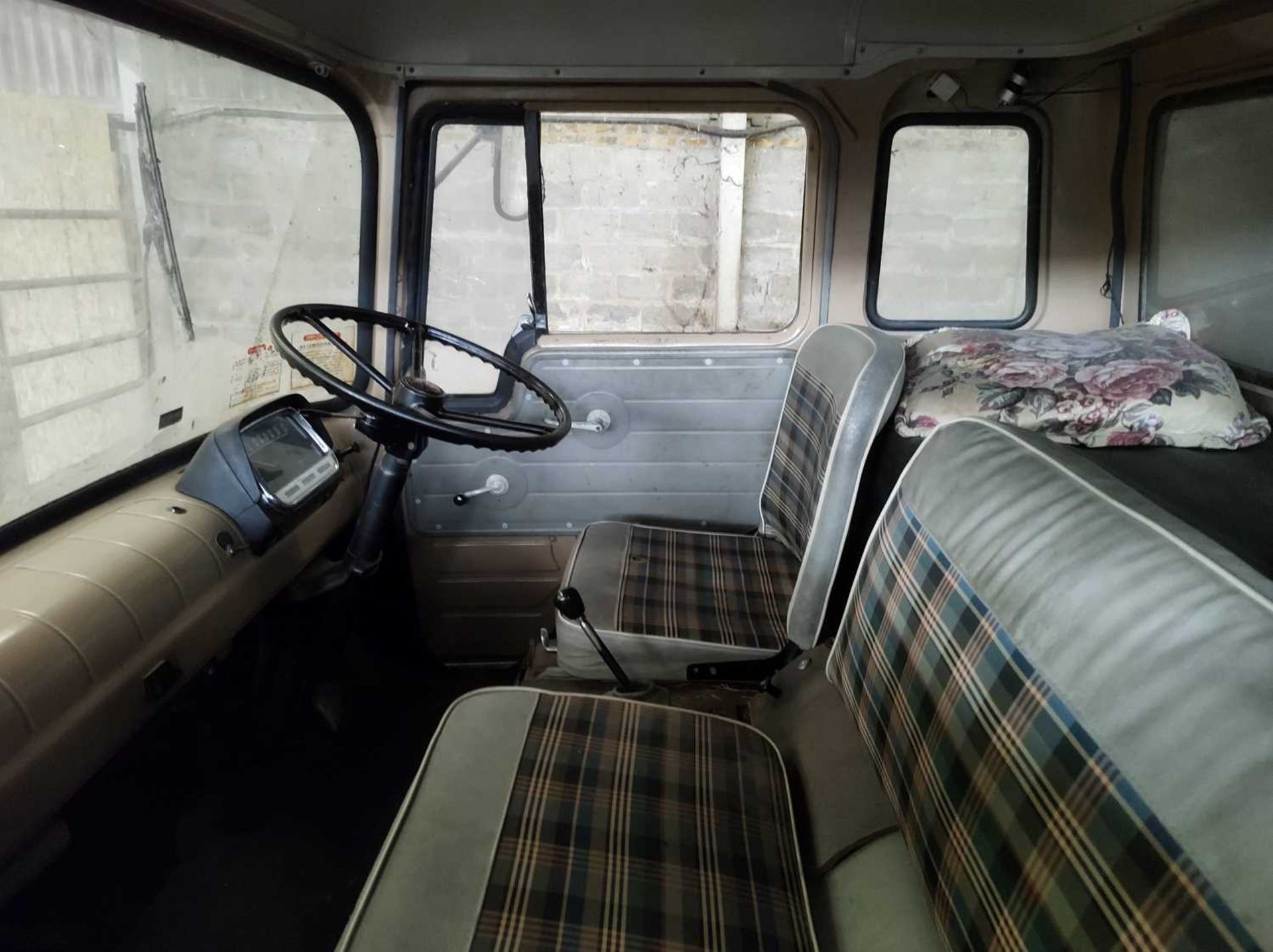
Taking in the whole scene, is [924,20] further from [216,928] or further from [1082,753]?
[216,928]

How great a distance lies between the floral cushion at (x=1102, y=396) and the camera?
154 cm

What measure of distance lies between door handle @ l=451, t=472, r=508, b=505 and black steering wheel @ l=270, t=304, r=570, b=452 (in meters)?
0.34

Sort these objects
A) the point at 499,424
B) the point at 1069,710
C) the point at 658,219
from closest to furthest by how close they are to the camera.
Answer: the point at 1069,710, the point at 499,424, the point at 658,219

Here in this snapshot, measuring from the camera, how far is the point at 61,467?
4.34 ft

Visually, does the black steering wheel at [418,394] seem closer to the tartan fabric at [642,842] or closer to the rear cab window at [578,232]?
the rear cab window at [578,232]

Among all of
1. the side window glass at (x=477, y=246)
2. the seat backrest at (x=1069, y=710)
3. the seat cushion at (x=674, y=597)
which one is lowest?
the seat cushion at (x=674, y=597)

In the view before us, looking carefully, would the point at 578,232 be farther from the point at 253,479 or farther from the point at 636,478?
the point at 253,479

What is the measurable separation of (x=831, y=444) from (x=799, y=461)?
27cm

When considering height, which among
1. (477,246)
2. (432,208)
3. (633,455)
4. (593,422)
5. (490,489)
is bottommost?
(490,489)

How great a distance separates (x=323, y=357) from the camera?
6.83 ft

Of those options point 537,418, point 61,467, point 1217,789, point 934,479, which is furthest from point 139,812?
point 1217,789

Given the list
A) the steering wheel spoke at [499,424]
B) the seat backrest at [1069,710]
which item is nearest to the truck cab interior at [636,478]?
the seat backrest at [1069,710]

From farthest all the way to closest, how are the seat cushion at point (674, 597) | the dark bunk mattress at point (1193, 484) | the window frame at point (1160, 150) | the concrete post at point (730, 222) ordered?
the concrete post at point (730, 222)
the window frame at point (1160, 150)
the seat cushion at point (674, 597)
the dark bunk mattress at point (1193, 484)

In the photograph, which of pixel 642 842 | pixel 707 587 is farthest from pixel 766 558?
pixel 642 842
